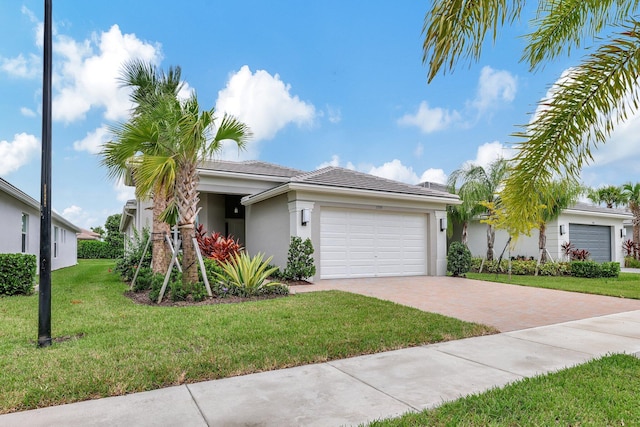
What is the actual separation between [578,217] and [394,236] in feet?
41.1

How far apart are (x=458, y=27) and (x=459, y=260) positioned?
10.4 metres

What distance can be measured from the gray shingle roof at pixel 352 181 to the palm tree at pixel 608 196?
19283mm

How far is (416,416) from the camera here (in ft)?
9.67

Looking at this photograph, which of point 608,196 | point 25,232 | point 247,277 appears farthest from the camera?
point 608,196

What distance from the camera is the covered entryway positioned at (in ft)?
65.5

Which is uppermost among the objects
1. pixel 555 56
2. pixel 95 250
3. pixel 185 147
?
pixel 555 56

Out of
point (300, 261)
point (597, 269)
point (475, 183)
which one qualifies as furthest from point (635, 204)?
point (300, 261)

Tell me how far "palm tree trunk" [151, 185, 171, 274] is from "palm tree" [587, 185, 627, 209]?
27.4m

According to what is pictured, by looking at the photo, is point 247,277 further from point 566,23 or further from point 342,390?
point 566,23

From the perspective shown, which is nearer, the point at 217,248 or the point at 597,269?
the point at 217,248

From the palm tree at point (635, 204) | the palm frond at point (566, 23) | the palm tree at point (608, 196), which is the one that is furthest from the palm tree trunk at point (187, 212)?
the palm tree at point (608, 196)

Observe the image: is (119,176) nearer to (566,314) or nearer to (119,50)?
(119,50)

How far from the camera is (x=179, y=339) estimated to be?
16.3 ft

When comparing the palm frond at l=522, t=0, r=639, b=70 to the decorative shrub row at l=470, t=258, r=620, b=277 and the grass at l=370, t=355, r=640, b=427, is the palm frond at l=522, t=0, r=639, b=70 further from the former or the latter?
the decorative shrub row at l=470, t=258, r=620, b=277
